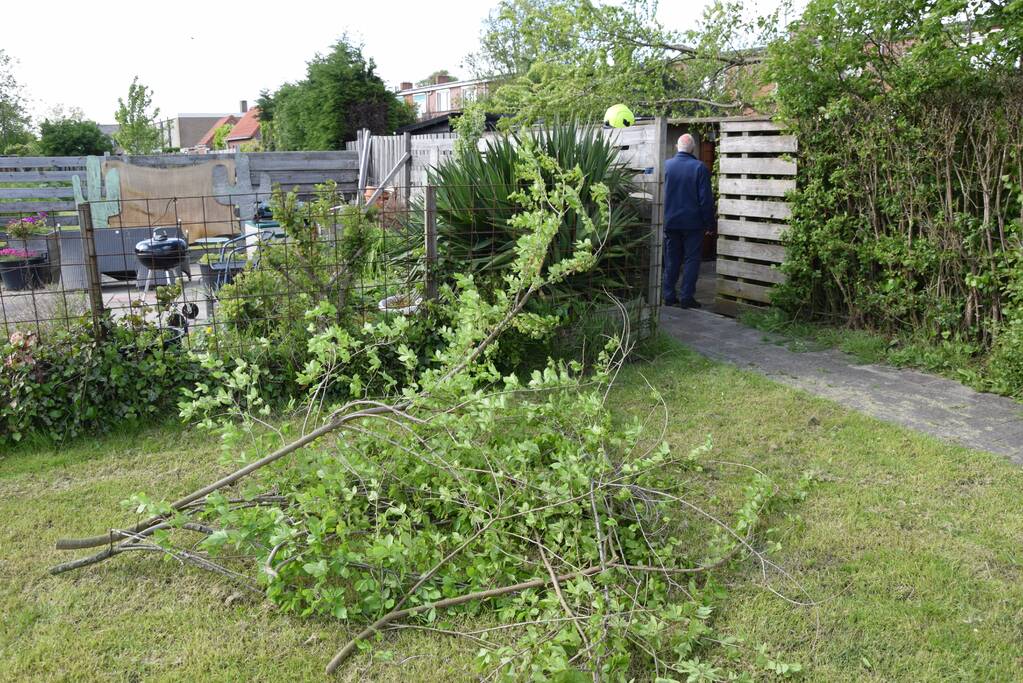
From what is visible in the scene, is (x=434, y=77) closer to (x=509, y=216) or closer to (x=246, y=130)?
(x=246, y=130)

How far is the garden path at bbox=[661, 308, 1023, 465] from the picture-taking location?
5145 mm

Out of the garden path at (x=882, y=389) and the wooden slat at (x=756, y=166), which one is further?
the wooden slat at (x=756, y=166)

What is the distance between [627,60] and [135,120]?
51.6ft

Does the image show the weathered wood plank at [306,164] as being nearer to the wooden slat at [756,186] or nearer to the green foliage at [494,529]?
the wooden slat at [756,186]

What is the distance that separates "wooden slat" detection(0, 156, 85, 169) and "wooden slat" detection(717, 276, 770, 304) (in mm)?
11821

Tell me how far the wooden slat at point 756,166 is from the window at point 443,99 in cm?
5623

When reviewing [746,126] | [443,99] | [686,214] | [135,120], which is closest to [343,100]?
[135,120]

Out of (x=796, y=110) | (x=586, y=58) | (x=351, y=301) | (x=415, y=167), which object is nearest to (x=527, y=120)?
(x=586, y=58)

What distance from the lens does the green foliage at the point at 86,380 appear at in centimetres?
510

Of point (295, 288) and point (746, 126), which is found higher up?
point (746, 126)

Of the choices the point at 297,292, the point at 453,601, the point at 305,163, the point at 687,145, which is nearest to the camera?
the point at 453,601

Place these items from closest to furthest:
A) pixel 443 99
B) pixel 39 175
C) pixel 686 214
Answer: pixel 686 214
pixel 39 175
pixel 443 99

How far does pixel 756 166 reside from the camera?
8.27 metres

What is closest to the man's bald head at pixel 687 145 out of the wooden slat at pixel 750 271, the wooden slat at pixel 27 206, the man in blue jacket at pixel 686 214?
the man in blue jacket at pixel 686 214
